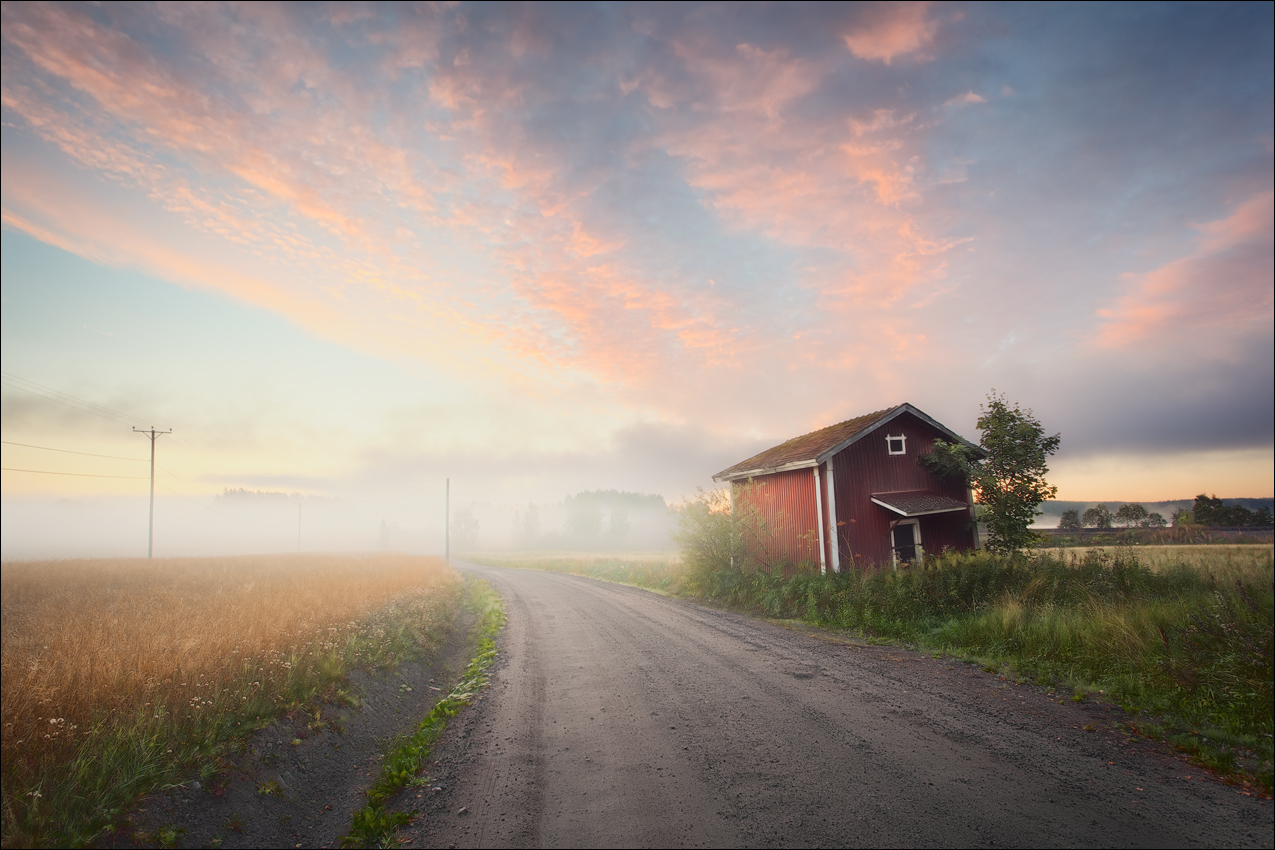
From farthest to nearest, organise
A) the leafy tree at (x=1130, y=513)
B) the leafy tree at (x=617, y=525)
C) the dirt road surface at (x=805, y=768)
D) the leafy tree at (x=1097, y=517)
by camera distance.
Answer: the leafy tree at (x=617, y=525)
the leafy tree at (x=1097, y=517)
the leafy tree at (x=1130, y=513)
the dirt road surface at (x=805, y=768)

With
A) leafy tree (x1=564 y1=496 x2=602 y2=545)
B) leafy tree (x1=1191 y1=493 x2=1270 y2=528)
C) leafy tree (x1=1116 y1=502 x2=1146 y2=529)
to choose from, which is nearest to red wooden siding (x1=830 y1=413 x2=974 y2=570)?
leafy tree (x1=1191 y1=493 x2=1270 y2=528)

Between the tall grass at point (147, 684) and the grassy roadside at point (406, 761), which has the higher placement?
the tall grass at point (147, 684)

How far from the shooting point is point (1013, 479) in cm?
1527

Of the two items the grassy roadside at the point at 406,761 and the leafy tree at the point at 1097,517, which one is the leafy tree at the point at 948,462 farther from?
the leafy tree at the point at 1097,517

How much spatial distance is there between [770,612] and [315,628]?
11386 mm

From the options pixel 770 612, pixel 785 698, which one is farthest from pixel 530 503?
pixel 785 698

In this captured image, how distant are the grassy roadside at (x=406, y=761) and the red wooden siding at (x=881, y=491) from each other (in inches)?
474


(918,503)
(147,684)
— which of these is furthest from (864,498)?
(147,684)

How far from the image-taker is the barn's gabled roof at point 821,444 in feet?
55.7

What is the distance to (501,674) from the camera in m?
9.09

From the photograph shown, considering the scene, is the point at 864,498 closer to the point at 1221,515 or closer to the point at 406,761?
the point at 1221,515

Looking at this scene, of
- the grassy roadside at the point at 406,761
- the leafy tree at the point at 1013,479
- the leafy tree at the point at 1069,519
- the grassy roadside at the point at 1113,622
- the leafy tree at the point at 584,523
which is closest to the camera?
the grassy roadside at the point at 406,761

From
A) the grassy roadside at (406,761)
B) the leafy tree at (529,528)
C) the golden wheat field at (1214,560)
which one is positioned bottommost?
the leafy tree at (529,528)

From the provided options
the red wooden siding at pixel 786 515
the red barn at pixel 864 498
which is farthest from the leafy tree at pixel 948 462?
the red wooden siding at pixel 786 515
